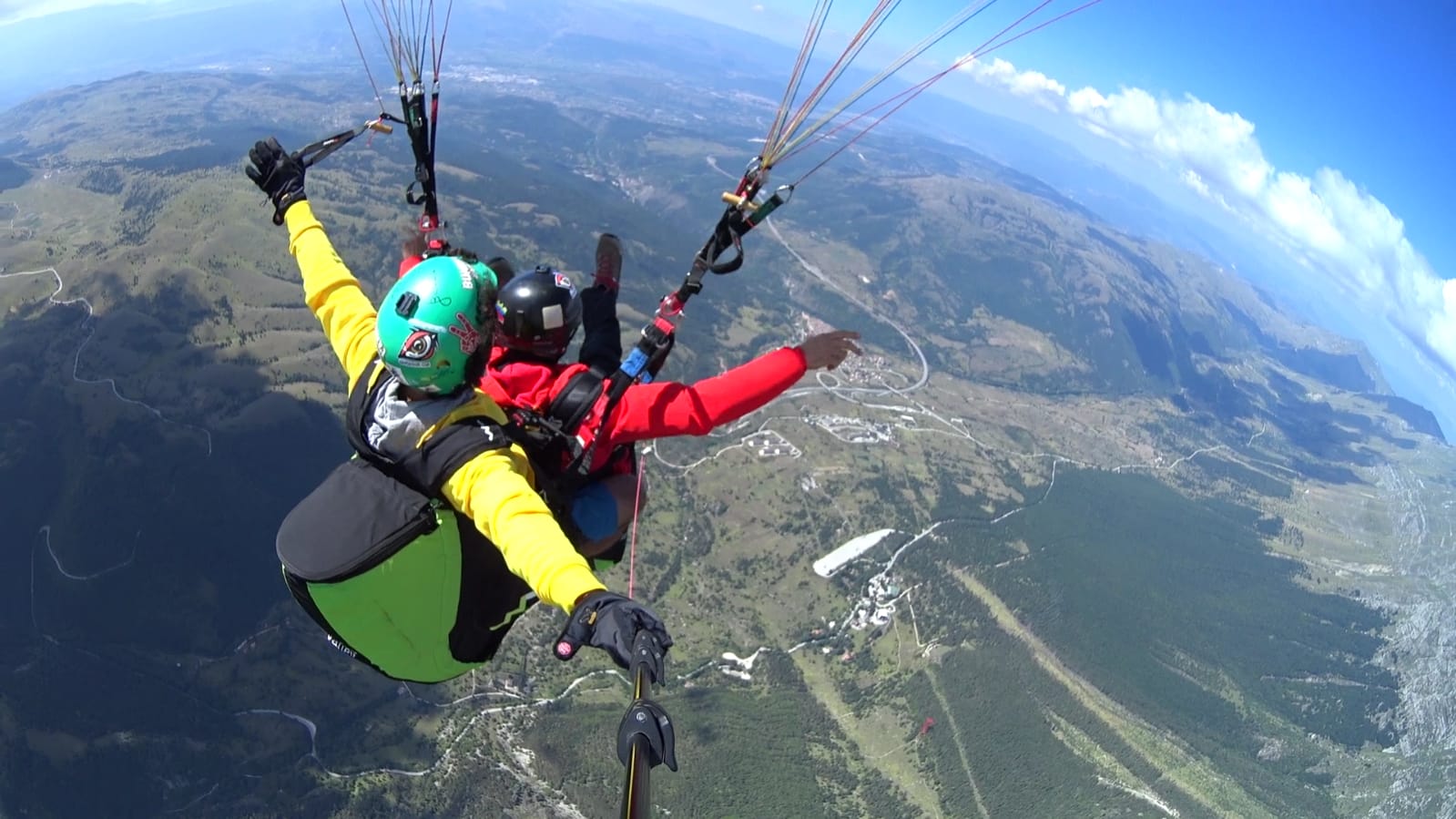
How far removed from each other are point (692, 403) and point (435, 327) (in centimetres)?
131

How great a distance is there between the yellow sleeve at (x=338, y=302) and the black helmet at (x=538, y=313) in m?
0.70

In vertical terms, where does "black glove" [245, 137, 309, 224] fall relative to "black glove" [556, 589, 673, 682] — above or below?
above

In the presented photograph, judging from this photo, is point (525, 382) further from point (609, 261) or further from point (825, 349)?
point (609, 261)

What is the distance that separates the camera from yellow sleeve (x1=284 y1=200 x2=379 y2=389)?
3537 mm

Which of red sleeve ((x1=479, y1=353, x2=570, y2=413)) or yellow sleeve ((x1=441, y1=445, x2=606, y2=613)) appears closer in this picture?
yellow sleeve ((x1=441, y1=445, x2=606, y2=613))

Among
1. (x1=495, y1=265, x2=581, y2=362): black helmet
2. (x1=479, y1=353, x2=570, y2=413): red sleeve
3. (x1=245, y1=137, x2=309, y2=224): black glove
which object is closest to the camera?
(x1=479, y1=353, x2=570, y2=413): red sleeve

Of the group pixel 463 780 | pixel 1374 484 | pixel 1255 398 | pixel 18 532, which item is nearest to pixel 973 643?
pixel 463 780

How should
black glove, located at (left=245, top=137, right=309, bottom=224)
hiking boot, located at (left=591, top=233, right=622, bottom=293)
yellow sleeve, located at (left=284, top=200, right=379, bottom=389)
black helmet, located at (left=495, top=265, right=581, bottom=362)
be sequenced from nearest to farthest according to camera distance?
yellow sleeve, located at (left=284, top=200, right=379, bottom=389), black helmet, located at (left=495, top=265, right=581, bottom=362), black glove, located at (left=245, top=137, right=309, bottom=224), hiking boot, located at (left=591, top=233, right=622, bottom=293)

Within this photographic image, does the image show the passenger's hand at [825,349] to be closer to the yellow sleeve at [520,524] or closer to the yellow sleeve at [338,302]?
the yellow sleeve at [520,524]

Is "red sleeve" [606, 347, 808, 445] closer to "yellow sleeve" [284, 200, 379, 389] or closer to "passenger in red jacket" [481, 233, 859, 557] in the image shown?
"passenger in red jacket" [481, 233, 859, 557]

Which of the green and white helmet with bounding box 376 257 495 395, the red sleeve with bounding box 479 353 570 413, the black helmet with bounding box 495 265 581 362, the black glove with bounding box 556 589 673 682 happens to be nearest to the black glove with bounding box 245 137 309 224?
the black helmet with bounding box 495 265 581 362

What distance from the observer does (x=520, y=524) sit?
2465mm

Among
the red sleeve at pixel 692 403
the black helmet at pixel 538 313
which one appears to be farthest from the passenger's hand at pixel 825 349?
the black helmet at pixel 538 313

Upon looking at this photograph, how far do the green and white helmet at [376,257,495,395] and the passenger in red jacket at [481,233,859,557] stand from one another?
0.39 m
